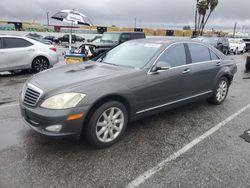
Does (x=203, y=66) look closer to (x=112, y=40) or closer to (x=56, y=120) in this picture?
(x=56, y=120)

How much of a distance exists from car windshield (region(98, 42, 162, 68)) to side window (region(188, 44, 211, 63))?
0.88 meters

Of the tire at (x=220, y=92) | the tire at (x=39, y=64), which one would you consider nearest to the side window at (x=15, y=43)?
the tire at (x=39, y=64)

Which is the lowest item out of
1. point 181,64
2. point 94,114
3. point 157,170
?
point 157,170

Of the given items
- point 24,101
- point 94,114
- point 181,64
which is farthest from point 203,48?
point 24,101

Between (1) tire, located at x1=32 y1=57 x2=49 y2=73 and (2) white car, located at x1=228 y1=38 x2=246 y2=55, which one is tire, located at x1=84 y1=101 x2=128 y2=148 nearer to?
(1) tire, located at x1=32 y1=57 x2=49 y2=73

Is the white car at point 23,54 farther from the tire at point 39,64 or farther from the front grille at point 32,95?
the front grille at point 32,95

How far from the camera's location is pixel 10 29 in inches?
1442

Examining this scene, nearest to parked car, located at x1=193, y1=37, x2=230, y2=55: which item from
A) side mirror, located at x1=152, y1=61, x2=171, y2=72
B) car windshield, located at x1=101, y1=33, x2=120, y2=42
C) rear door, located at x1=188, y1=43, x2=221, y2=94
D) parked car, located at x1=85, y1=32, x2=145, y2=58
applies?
parked car, located at x1=85, y1=32, x2=145, y2=58

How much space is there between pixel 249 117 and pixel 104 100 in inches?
131

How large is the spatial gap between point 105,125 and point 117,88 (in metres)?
0.57

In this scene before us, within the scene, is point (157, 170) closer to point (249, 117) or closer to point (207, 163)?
point (207, 163)

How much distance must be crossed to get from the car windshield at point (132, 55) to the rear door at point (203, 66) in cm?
95

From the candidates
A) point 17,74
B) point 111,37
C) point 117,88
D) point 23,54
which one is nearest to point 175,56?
point 117,88

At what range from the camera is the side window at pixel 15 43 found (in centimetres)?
837
